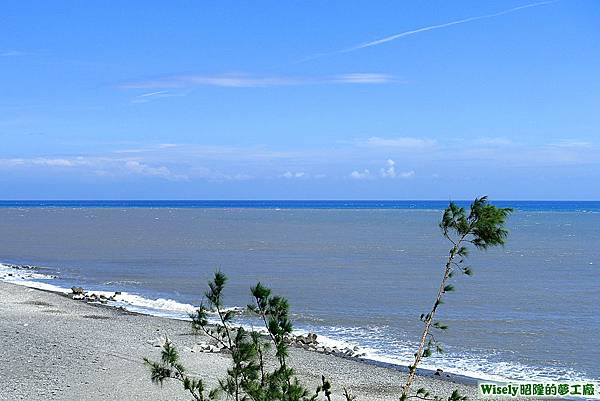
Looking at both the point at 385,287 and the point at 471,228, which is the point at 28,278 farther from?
the point at 471,228

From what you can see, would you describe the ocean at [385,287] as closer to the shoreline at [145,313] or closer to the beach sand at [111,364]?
the shoreline at [145,313]

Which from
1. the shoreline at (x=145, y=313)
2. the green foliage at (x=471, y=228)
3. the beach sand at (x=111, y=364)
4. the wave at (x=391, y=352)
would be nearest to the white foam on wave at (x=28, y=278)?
the shoreline at (x=145, y=313)

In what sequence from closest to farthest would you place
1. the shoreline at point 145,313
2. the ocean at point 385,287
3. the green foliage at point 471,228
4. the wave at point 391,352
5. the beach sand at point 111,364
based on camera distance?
the green foliage at point 471,228, the beach sand at point 111,364, the shoreline at point 145,313, the wave at point 391,352, the ocean at point 385,287

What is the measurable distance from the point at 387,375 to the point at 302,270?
70.0ft

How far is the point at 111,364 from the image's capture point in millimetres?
15781

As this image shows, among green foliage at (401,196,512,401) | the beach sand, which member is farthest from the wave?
green foliage at (401,196,512,401)

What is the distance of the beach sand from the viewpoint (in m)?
13.8

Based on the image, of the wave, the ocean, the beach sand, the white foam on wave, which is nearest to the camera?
the beach sand

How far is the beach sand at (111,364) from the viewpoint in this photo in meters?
13.8

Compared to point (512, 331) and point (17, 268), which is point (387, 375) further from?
point (17, 268)

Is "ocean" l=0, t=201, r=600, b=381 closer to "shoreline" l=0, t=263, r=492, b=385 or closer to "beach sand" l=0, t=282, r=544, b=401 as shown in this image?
"shoreline" l=0, t=263, r=492, b=385

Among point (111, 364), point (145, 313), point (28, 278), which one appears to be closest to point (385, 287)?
point (145, 313)

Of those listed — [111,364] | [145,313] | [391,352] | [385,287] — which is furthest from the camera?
[385,287]

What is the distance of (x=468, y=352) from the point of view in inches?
711
